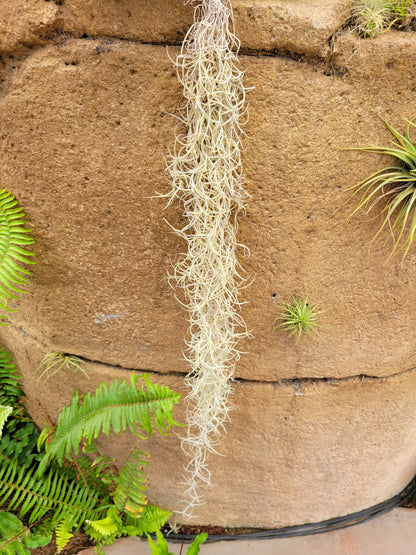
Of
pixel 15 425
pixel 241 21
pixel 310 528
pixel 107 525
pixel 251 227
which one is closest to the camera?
pixel 241 21

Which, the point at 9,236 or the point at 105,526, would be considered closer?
the point at 9,236

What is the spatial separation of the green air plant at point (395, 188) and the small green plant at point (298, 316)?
0.39 m

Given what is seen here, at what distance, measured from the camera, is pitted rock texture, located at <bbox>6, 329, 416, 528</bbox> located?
1857mm

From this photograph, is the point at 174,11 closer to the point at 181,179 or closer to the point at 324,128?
the point at 181,179

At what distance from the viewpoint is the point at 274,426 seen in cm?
191

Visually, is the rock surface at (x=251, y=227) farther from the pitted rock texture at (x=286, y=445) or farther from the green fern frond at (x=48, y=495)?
the green fern frond at (x=48, y=495)

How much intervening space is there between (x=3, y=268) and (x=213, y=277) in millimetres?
812

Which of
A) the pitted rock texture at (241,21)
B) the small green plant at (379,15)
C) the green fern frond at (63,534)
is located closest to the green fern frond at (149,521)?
the green fern frond at (63,534)

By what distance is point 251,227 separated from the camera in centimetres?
143

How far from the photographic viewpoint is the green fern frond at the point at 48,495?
5.77ft

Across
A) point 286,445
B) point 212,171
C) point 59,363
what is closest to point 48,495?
point 59,363

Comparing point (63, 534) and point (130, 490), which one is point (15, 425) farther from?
point (130, 490)

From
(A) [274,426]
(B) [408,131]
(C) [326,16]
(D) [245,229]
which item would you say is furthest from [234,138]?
(A) [274,426]

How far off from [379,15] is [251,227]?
77cm
